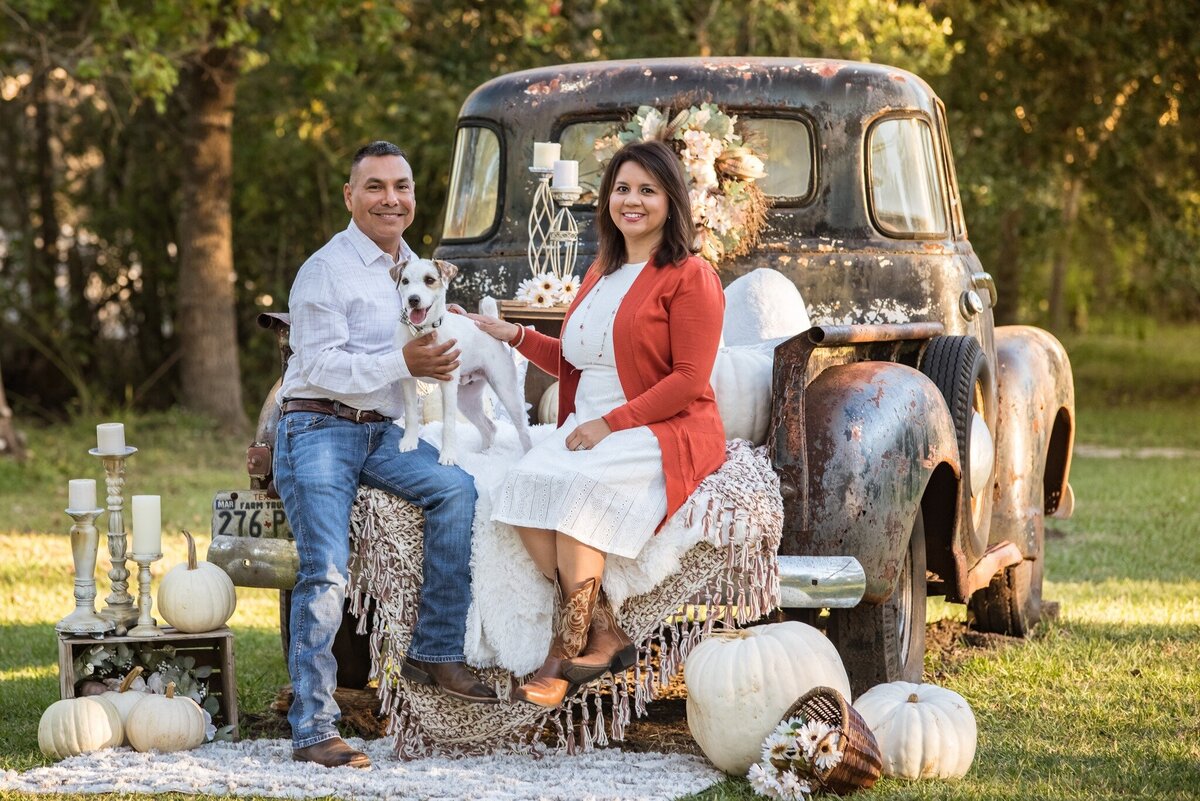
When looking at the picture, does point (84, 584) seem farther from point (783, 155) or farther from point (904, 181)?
point (904, 181)

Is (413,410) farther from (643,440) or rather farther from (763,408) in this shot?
(763,408)

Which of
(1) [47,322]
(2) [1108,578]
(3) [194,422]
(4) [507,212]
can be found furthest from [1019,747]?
(1) [47,322]

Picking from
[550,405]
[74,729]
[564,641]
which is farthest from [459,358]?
[74,729]

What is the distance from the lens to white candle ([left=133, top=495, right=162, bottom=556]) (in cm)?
510

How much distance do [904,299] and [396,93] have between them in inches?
399

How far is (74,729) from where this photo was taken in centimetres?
485

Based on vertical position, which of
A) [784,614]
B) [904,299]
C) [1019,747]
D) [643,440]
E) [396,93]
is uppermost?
[396,93]

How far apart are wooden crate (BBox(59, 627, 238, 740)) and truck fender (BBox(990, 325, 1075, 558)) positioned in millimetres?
3048

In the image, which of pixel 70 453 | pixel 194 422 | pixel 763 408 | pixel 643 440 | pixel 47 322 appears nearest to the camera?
pixel 643 440

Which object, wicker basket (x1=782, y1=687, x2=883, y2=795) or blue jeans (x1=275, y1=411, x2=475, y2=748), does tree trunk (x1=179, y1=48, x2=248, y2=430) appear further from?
wicker basket (x1=782, y1=687, x2=883, y2=795)

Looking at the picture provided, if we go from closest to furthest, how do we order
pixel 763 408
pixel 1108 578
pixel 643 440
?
pixel 643 440, pixel 763 408, pixel 1108 578

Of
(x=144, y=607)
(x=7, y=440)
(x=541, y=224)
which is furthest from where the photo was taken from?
(x=7, y=440)

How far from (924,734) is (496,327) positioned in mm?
1799

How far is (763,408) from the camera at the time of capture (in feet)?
16.5
